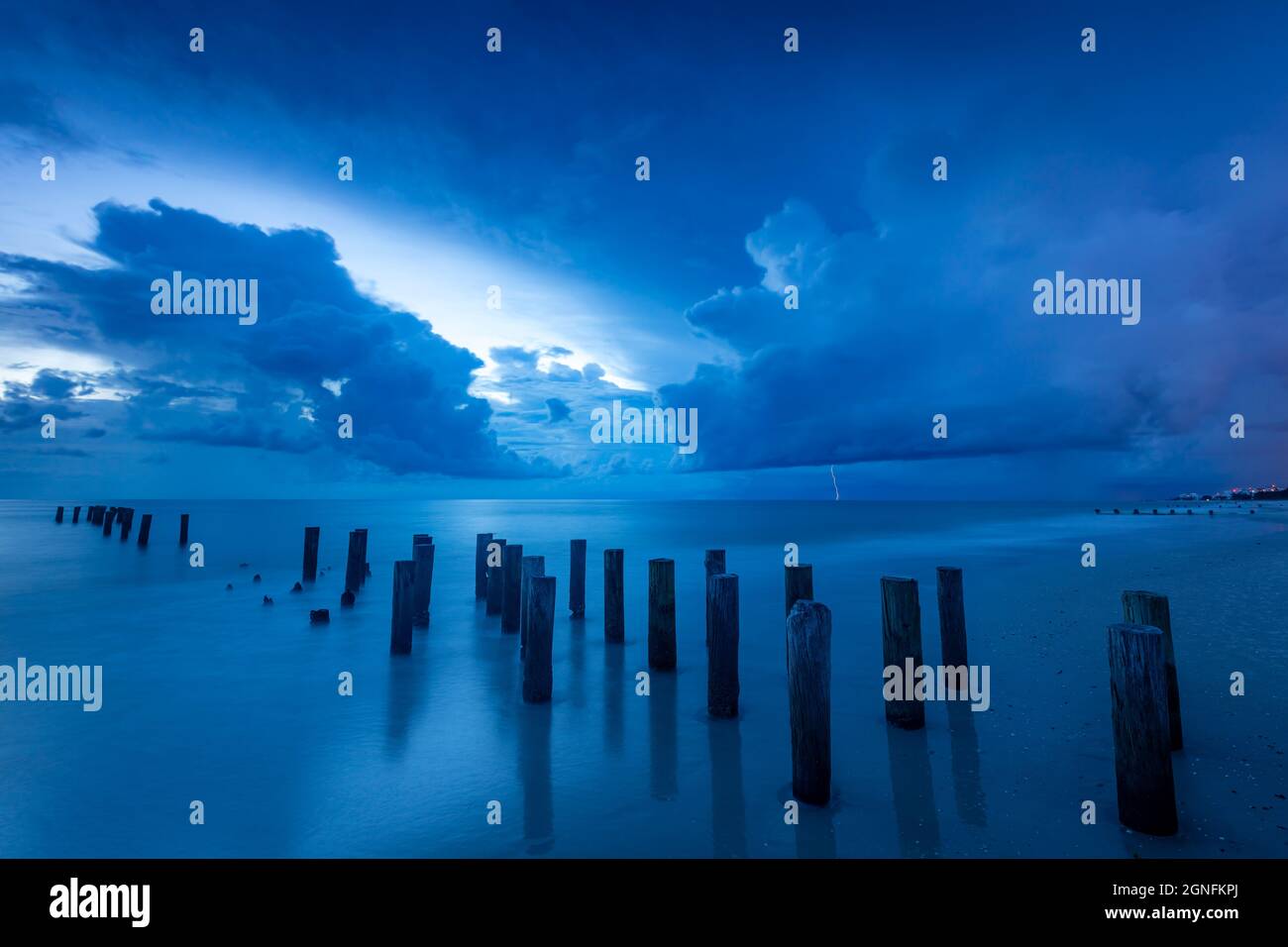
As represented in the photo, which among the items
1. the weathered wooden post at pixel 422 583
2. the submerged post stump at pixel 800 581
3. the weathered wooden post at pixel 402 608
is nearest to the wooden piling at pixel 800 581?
the submerged post stump at pixel 800 581

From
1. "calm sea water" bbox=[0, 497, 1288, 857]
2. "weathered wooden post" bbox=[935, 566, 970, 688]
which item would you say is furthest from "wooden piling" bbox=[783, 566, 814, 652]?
"weathered wooden post" bbox=[935, 566, 970, 688]

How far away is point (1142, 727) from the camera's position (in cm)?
493

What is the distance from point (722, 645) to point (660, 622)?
93.7 inches

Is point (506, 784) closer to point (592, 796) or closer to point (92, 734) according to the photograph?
point (592, 796)

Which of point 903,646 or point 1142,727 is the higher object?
point 903,646

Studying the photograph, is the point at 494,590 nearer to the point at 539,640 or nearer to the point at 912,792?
the point at 539,640

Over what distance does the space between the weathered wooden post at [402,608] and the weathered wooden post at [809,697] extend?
807 cm

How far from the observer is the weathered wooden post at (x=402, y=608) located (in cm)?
→ 1144

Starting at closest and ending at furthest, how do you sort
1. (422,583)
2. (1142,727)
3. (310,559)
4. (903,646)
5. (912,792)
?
1. (1142,727)
2. (912,792)
3. (903,646)
4. (422,583)
5. (310,559)

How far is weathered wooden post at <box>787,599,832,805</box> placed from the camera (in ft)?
18.3

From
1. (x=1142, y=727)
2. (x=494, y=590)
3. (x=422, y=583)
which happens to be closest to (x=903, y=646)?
(x=1142, y=727)

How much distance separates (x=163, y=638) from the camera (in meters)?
13.9

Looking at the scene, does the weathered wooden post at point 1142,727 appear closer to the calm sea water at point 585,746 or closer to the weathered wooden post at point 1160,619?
the calm sea water at point 585,746
